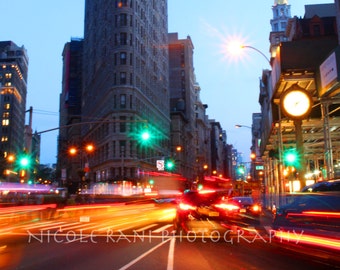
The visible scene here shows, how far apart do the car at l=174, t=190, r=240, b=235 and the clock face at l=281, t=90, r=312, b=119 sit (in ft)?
15.9

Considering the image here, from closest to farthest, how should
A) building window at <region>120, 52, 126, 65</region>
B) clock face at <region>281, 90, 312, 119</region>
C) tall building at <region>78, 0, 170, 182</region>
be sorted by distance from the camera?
clock face at <region>281, 90, 312, 119</region>
tall building at <region>78, 0, 170, 182</region>
building window at <region>120, 52, 126, 65</region>

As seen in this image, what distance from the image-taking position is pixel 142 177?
75.1m

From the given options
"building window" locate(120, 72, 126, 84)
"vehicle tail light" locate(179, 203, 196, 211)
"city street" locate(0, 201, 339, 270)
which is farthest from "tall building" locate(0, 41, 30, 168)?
"vehicle tail light" locate(179, 203, 196, 211)

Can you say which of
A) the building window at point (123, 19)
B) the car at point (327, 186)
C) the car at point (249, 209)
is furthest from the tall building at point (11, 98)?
the car at point (327, 186)

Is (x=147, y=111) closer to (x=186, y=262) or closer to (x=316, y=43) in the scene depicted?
(x=316, y=43)

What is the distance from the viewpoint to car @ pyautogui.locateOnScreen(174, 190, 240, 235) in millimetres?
14680

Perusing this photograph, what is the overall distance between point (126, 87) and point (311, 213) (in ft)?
228

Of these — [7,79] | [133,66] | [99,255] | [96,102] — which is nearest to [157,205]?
[99,255]

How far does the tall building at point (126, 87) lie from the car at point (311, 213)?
55.4m

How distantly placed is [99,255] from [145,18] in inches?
3171

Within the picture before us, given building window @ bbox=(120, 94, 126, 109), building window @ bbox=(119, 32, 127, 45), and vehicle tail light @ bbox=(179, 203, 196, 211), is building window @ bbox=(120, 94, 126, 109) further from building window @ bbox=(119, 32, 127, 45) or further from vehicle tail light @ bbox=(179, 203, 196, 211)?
vehicle tail light @ bbox=(179, 203, 196, 211)

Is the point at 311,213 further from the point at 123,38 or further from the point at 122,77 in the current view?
the point at 123,38

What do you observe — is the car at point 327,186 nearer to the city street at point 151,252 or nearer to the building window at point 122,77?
the city street at point 151,252

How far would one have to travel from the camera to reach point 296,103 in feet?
57.6
